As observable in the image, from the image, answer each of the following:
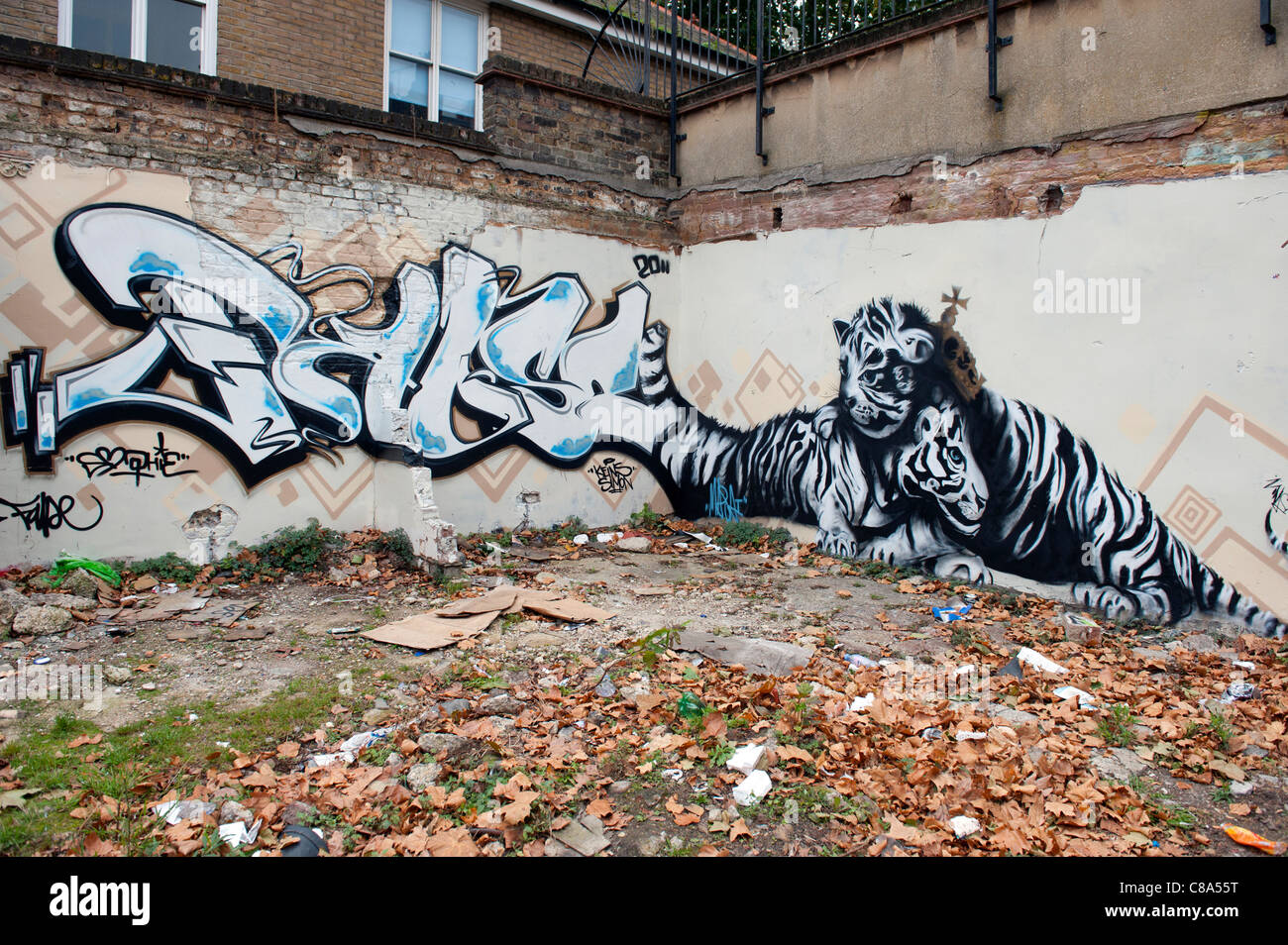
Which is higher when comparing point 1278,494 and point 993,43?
point 993,43

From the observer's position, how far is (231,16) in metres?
9.58

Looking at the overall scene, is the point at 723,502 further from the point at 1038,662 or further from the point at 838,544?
the point at 1038,662

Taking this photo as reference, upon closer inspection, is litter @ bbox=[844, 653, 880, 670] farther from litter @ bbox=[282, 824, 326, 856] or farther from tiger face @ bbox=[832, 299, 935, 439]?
litter @ bbox=[282, 824, 326, 856]

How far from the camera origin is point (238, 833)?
3.17 meters

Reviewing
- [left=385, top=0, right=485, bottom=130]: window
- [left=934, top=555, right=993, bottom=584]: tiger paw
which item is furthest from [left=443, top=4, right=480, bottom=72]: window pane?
[left=934, top=555, right=993, bottom=584]: tiger paw

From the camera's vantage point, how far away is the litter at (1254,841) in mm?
3260

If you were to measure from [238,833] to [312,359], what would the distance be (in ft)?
15.9

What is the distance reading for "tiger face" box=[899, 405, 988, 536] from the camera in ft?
22.5

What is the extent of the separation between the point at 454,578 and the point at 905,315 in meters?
4.53

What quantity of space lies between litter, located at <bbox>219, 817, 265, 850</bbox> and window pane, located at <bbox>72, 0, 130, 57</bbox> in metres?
9.33

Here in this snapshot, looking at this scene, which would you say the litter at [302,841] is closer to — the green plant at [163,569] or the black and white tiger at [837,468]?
the green plant at [163,569]

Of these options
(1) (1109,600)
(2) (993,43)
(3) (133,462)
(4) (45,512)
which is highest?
(2) (993,43)

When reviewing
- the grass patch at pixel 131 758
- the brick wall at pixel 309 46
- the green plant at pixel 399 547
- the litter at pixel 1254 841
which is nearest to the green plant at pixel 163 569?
the green plant at pixel 399 547

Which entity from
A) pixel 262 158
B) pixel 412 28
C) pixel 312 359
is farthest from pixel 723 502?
pixel 412 28
